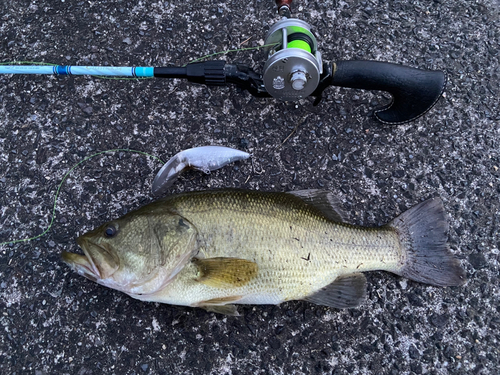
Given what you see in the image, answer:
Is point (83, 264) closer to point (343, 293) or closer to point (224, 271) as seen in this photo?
point (224, 271)

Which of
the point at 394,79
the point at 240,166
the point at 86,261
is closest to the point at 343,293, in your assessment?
the point at 240,166

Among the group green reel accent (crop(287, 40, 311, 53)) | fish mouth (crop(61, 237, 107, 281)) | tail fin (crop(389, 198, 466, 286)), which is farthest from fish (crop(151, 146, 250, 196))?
tail fin (crop(389, 198, 466, 286))

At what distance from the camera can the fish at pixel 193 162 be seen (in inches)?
94.3

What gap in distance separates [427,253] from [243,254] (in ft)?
3.91

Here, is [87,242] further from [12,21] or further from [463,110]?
[463,110]

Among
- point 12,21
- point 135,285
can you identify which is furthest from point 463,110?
point 12,21

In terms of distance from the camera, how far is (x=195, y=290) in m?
2.04

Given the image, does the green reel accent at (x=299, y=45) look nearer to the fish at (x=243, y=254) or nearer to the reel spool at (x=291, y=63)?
the reel spool at (x=291, y=63)

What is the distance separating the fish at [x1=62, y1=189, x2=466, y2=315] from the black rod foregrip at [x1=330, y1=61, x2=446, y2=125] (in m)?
0.85

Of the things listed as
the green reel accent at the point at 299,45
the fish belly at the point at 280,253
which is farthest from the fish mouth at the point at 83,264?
the green reel accent at the point at 299,45

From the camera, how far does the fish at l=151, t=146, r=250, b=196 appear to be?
94.3 inches

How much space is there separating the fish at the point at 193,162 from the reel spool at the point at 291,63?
1.72ft

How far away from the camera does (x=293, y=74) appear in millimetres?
2088

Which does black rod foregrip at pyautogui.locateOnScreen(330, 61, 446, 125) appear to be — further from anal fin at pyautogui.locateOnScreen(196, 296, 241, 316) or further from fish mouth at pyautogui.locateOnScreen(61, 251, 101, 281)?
fish mouth at pyautogui.locateOnScreen(61, 251, 101, 281)
